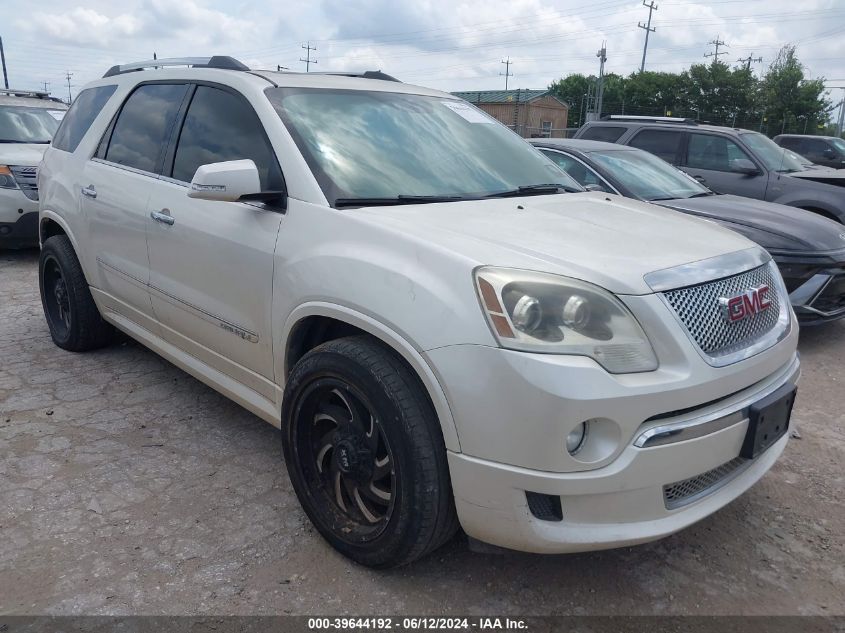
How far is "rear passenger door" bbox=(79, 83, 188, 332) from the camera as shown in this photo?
3660 millimetres

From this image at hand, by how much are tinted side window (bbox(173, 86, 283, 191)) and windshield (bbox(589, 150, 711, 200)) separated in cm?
397

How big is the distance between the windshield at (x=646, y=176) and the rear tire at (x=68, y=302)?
447 cm

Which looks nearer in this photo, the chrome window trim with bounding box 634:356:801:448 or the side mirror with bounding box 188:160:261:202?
the chrome window trim with bounding box 634:356:801:448

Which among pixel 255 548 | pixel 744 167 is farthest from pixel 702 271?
pixel 744 167

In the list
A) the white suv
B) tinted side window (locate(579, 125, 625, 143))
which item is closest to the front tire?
the white suv

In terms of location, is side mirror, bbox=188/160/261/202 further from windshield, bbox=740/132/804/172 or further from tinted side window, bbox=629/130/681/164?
windshield, bbox=740/132/804/172

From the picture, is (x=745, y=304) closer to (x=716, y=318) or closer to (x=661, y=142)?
(x=716, y=318)

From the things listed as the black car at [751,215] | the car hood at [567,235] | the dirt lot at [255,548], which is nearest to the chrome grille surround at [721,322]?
the car hood at [567,235]

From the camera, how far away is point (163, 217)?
3402 millimetres

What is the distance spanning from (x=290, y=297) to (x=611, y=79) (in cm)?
7766

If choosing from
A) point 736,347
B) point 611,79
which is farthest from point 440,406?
point 611,79

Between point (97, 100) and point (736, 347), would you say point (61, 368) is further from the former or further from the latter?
point (736, 347)

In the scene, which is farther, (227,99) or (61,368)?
(61,368)

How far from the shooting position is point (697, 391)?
2.11 metres
